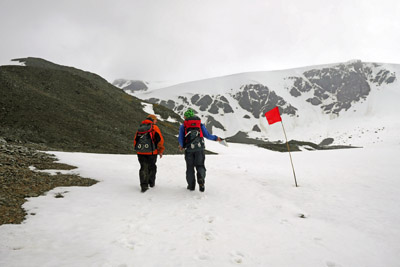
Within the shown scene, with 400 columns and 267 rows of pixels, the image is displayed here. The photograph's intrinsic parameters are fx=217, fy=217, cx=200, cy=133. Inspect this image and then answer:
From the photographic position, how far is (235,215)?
5.91m

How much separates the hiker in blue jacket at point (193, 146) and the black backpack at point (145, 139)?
3.45 ft

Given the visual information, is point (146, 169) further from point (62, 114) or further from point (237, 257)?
point (62, 114)

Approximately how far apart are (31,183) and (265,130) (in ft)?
582

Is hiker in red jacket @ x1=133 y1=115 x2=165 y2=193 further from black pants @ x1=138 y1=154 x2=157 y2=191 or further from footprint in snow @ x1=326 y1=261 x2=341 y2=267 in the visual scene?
footprint in snow @ x1=326 y1=261 x2=341 y2=267

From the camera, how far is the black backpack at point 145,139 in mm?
7918

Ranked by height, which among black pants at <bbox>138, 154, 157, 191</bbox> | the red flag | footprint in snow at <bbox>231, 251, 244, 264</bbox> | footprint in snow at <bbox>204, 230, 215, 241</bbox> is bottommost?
footprint in snow at <bbox>231, 251, 244, 264</bbox>

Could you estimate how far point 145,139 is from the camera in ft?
26.1

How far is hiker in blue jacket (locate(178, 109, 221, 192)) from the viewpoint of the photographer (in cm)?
800

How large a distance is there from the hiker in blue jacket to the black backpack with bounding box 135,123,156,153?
105 centimetres

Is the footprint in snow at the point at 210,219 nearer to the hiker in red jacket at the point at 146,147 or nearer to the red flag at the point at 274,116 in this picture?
the hiker in red jacket at the point at 146,147

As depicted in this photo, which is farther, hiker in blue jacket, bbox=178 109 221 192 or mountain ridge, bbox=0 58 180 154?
mountain ridge, bbox=0 58 180 154

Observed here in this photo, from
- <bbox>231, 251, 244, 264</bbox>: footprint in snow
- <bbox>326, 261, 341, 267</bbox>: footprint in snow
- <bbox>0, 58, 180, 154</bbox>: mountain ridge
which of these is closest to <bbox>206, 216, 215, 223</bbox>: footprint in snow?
<bbox>231, 251, 244, 264</bbox>: footprint in snow

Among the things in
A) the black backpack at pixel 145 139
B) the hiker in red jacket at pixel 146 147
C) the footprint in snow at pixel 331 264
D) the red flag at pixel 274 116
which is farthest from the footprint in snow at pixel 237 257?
the red flag at pixel 274 116

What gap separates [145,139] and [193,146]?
177 cm
